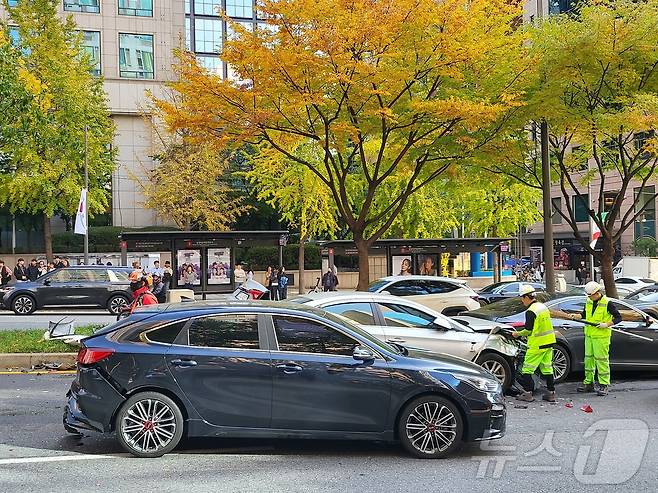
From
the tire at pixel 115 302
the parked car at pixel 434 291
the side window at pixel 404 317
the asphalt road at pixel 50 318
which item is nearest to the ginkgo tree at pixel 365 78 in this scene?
the parked car at pixel 434 291

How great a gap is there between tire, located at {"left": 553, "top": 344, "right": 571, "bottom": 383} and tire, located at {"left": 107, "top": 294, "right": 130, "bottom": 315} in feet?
50.9

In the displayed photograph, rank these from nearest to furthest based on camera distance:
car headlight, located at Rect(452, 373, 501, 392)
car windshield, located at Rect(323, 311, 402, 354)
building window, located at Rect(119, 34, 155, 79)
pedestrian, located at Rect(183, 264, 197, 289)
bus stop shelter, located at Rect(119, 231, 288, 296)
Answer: car headlight, located at Rect(452, 373, 501, 392) → car windshield, located at Rect(323, 311, 402, 354) → bus stop shelter, located at Rect(119, 231, 288, 296) → pedestrian, located at Rect(183, 264, 197, 289) → building window, located at Rect(119, 34, 155, 79)

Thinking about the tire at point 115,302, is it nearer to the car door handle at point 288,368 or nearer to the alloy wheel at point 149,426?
the alloy wheel at point 149,426

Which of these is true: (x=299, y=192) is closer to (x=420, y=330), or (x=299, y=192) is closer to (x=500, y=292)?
(x=500, y=292)

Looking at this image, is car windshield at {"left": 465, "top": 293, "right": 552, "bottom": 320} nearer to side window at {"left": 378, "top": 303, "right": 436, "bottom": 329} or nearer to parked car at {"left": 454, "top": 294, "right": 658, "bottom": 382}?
parked car at {"left": 454, "top": 294, "right": 658, "bottom": 382}

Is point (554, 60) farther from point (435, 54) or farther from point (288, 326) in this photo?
point (288, 326)

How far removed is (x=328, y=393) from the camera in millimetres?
7066

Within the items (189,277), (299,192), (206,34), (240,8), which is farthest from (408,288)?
(240,8)

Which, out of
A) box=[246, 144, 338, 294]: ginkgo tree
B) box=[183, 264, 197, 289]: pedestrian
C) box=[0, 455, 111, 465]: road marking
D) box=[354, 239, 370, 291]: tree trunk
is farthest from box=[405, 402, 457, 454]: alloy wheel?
box=[246, 144, 338, 294]: ginkgo tree

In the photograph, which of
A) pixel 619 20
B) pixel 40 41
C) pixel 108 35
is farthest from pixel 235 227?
pixel 619 20

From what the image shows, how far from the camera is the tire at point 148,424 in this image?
6.94m

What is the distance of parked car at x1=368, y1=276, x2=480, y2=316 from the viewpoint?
1845 centimetres

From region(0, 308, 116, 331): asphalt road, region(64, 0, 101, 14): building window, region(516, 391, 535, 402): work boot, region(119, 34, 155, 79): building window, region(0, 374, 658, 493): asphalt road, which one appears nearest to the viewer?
region(0, 374, 658, 493): asphalt road

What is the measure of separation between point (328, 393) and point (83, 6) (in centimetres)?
4380
